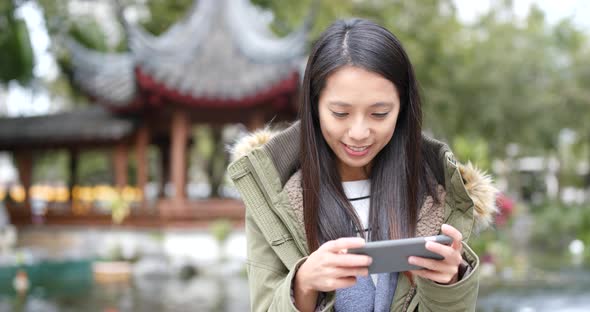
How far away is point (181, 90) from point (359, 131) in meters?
11.2

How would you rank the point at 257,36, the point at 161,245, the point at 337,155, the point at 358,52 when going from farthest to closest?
the point at 257,36 → the point at 161,245 → the point at 337,155 → the point at 358,52

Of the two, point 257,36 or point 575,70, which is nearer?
point 257,36

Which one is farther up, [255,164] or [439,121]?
[439,121]

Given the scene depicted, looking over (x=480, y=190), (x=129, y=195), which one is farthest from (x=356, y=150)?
(x=129, y=195)

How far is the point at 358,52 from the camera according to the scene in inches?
59.0

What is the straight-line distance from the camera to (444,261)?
1.32 metres

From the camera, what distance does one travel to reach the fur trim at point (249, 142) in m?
1.72

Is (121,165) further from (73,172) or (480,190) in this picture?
(480,190)

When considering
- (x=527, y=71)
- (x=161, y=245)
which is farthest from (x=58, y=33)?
(x=527, y=71)

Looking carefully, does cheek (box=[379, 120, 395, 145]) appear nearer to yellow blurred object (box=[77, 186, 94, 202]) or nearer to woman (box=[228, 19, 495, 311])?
woman (box=[228, 19, 495, 311])

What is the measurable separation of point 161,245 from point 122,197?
1.44 m

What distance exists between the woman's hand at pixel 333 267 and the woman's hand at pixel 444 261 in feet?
0.34

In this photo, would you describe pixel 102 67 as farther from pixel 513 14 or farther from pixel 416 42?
pixel 513 14

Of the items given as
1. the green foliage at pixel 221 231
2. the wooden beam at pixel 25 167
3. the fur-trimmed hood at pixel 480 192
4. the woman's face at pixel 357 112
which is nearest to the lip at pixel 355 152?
the woman's face at pixel 357 112
